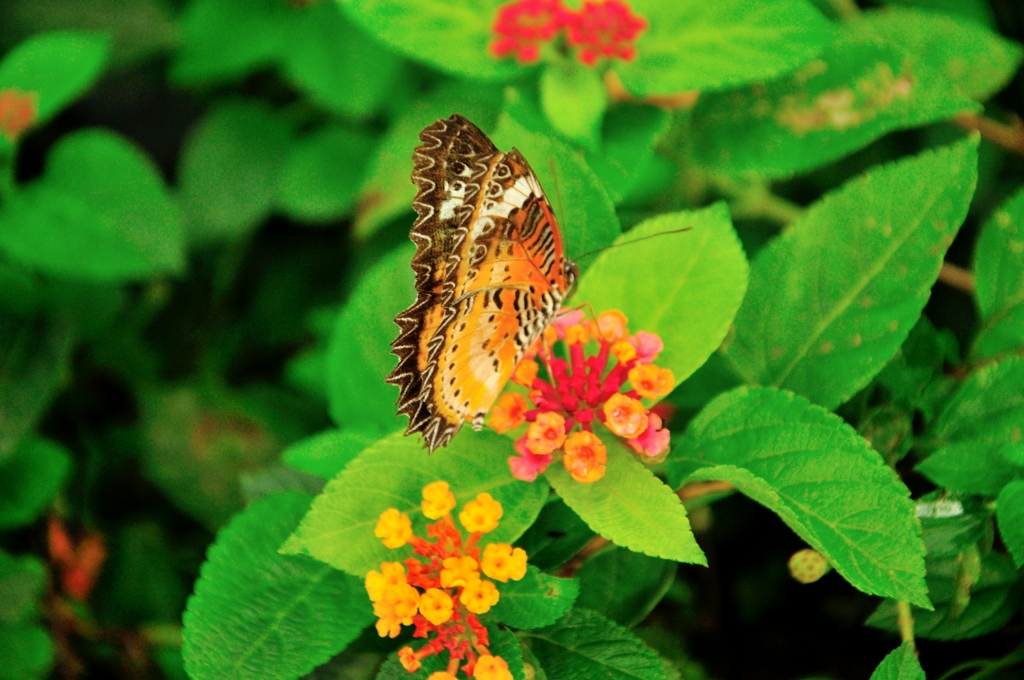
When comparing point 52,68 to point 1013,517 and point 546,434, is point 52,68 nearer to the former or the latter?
point 546,434

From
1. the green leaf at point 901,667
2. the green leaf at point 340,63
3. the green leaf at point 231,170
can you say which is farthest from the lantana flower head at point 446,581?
the green leaf at point 231,170

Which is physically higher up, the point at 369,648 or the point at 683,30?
the point at 683,30

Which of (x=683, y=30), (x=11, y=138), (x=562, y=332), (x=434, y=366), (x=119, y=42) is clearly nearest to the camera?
(x=434, y=366)

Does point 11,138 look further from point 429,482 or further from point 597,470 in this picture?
point 597,470

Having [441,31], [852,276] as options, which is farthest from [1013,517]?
[441,31]

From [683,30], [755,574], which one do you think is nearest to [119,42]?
[683,30]

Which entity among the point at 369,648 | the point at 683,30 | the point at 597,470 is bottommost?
the point at 369,648
